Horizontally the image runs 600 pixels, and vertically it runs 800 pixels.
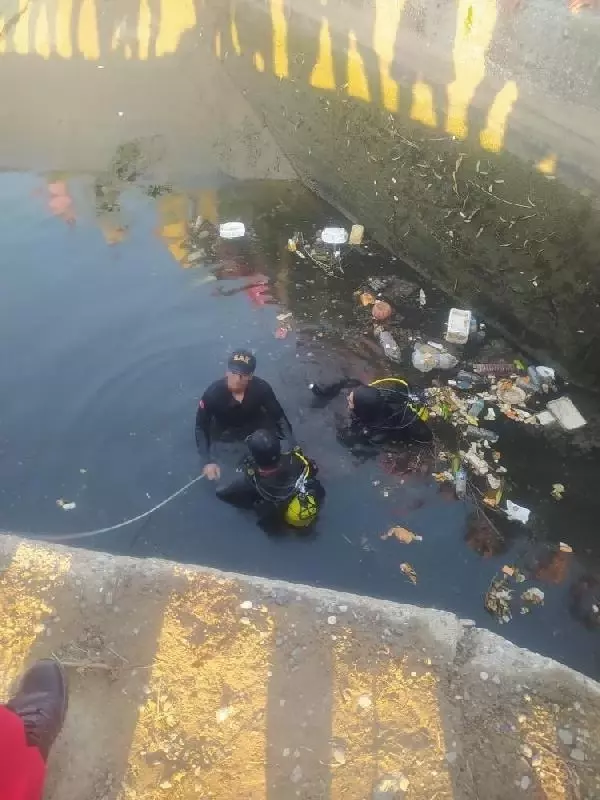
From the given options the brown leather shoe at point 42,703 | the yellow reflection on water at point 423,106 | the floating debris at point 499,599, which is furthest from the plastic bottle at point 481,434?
the brown leather shoe at point 42,703

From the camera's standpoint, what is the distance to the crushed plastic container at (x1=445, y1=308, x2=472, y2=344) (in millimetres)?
7199

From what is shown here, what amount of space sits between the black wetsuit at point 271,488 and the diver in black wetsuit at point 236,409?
27 centimetres

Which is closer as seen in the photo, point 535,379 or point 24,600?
point 24,600

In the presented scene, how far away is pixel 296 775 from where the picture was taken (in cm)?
358

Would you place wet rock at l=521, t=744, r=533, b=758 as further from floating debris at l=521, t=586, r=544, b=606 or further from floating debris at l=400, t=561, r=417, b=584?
floating debris at l=400, t=561, r=417, b=584

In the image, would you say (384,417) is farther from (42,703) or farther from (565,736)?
(42,703)

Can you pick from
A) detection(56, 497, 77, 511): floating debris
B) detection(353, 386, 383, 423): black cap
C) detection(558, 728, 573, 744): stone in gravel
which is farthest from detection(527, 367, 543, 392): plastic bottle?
detection(56, 497, 77, 511): floating debris

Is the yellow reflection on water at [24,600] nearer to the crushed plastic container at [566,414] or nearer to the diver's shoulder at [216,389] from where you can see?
the diver's shoulder at [216,389]

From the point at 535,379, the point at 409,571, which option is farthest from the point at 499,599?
the point at 535,379

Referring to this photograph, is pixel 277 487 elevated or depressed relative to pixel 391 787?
elevated

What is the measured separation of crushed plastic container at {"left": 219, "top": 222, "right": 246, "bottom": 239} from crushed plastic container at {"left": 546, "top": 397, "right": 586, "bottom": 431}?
4.95 meters

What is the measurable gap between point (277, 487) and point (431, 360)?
9.22 feet

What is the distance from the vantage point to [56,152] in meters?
10.0

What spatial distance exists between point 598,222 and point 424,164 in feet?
8.04
